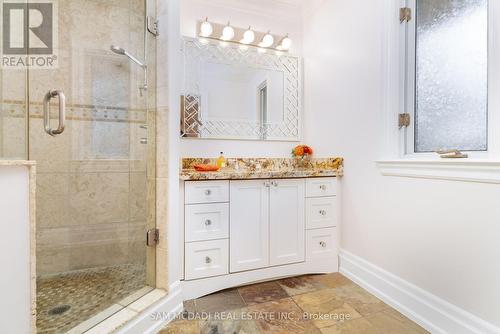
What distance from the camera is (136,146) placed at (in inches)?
65.3

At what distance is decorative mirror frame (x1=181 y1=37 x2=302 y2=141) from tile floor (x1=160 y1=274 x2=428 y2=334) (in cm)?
135

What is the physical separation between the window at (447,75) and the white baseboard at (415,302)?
840mm

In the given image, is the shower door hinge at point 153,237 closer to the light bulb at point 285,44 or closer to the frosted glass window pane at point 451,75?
the frosted glass window pane at point 451,75

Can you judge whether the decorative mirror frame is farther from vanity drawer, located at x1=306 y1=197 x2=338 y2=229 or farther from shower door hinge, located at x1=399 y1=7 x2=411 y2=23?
shower door hinge, located at x1=399 y1=7 x2=411 y2=23

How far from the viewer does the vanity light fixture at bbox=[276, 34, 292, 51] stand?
2.43 m

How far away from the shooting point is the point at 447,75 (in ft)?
4.48

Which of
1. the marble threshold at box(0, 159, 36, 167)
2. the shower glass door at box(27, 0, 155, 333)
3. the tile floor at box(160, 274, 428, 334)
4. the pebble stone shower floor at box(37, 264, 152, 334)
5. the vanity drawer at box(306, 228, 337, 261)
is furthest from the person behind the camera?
the vanity drawer at box(306, 228, 337, 261)

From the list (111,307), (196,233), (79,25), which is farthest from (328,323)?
(79,25)

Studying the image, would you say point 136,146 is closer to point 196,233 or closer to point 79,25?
point 196,233

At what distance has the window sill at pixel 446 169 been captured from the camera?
41.7 inches

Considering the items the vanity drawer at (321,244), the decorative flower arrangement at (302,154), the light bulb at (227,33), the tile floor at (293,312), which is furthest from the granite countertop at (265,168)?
the light bulb at (227,33)

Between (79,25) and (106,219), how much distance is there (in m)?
1.48

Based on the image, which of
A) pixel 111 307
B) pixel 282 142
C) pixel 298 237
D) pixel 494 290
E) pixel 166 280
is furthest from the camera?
pixel 282 142

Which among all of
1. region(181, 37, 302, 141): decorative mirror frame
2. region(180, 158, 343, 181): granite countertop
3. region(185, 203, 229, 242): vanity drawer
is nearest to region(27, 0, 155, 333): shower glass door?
region(185, 203, 229, 242): vanity drawer
